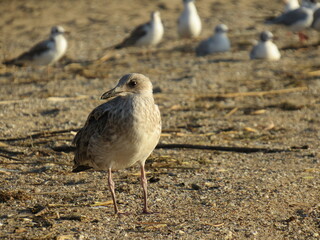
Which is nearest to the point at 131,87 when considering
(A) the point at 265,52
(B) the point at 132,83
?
(B) the point at 132,83

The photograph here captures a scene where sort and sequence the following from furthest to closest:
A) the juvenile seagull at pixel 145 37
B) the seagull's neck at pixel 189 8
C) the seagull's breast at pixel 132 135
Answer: the seagull's neck at pixel 189 8 → the juvenile seagull at pixel 145 37 → the seagull's breast at pixel 132 135

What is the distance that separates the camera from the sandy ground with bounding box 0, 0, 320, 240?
5223 millimetres

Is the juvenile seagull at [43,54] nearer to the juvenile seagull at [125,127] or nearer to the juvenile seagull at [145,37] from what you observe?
the juvenile seagull at [145,37]

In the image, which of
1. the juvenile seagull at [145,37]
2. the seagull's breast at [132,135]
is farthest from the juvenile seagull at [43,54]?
the seagull's breast at [132,135]

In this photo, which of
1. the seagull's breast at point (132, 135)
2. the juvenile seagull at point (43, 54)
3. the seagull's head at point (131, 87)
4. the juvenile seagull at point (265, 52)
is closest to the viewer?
the seagull's breast at point (132, 135)

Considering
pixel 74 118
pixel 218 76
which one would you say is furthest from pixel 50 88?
pixel 218 76

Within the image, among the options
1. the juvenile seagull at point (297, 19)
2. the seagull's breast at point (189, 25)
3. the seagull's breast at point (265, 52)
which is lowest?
the juvenile seagull at point (297, 19)

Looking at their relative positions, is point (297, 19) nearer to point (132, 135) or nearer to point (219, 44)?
point (219, 44)

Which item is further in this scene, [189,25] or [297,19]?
[297,19]

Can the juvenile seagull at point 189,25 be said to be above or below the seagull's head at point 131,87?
below

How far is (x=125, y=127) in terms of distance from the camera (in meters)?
5.14

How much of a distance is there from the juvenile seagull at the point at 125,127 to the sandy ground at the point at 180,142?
0.48 meters

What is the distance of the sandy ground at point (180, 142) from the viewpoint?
17.1 ft

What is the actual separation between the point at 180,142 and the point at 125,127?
2731 millimetres
